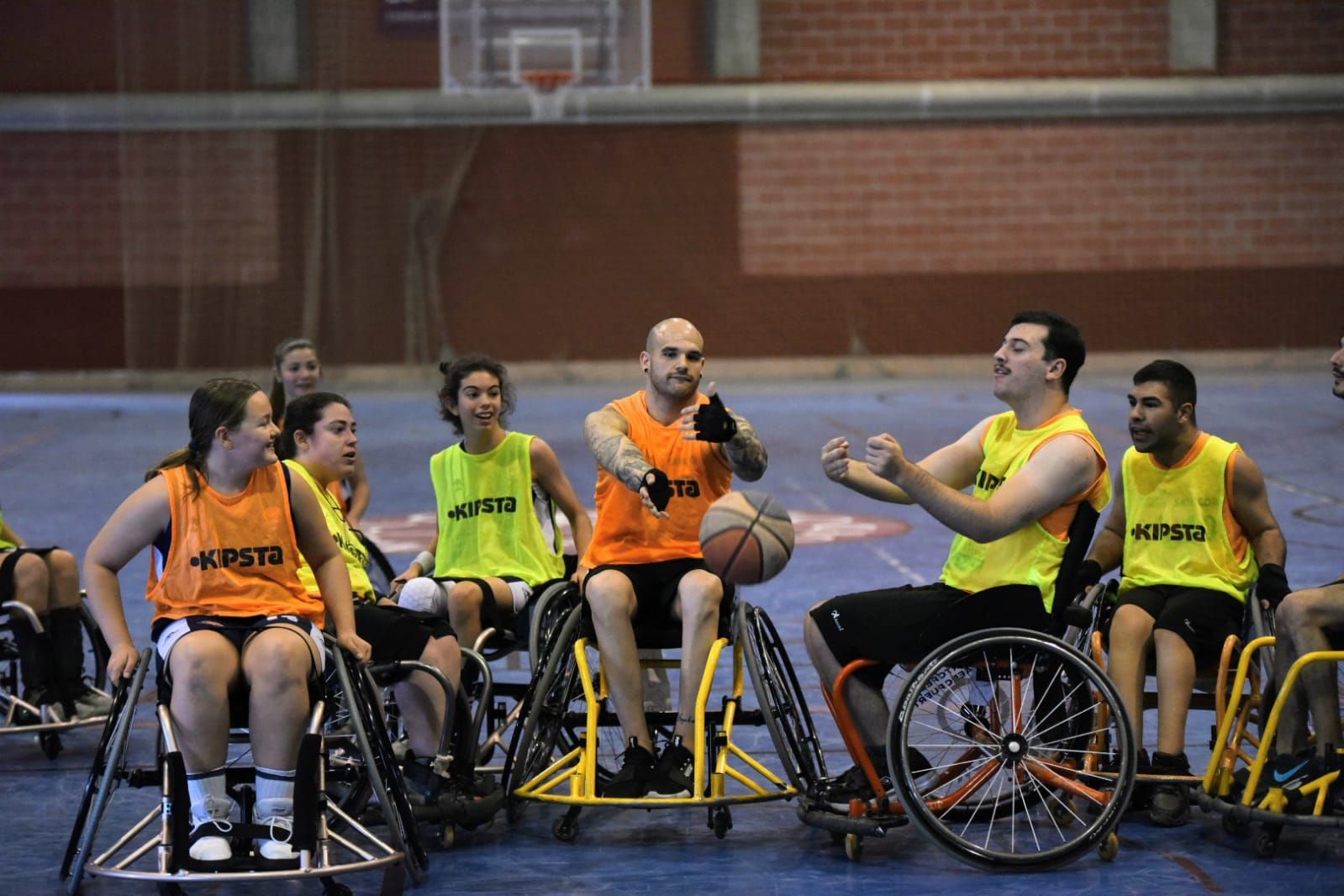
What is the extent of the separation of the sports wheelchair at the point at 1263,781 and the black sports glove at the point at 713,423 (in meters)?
1.34

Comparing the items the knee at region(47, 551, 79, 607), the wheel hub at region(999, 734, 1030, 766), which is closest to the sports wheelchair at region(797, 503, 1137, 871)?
the wheel hub at region(999, 734, 1030, 766)

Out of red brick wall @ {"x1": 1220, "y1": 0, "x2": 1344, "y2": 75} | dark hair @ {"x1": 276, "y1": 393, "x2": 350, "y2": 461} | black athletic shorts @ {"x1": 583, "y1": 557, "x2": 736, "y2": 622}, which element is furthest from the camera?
red brick wall @ {"x1": 1220, "y1": 0, "x2": 1344, "y2": 75}

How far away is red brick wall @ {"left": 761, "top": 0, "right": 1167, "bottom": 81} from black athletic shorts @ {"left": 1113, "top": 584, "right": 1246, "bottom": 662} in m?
15.6

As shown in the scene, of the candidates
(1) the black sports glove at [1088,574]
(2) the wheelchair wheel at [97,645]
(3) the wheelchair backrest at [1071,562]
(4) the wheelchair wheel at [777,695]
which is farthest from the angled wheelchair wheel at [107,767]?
(1) the black sports glove at [1088,574]

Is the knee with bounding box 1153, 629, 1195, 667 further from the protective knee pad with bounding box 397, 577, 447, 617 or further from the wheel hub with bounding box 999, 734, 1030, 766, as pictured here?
the protective knee pad with bounding box 397, 577, 447, 617

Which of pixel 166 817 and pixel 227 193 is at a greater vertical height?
pixel 227 193

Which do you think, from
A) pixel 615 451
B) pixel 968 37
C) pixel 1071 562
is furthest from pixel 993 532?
pixel 968 37

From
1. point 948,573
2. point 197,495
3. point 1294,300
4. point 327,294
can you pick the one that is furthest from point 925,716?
point 1294,300

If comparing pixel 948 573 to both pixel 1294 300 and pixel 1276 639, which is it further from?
pixel 1294 300

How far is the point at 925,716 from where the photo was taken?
5.74 m

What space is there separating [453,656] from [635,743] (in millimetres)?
520

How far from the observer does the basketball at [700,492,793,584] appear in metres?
4.16

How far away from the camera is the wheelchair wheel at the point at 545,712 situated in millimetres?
4207

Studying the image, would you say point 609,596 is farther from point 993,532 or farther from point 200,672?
point 200,672
